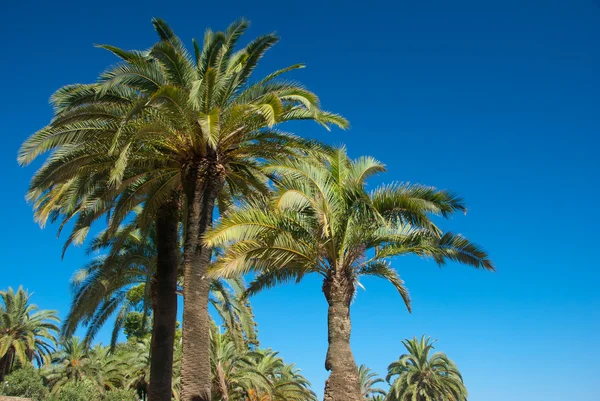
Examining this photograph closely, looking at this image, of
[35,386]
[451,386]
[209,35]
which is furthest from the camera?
[451,386]

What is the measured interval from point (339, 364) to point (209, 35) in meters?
8.99

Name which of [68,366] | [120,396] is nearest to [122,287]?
[120,396]

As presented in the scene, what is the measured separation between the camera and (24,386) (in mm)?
31391

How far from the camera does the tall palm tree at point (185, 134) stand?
40.6ft

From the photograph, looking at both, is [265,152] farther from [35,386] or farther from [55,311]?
[55,311]

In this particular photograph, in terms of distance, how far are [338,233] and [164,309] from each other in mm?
6200

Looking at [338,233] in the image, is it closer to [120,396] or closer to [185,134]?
[185,134]

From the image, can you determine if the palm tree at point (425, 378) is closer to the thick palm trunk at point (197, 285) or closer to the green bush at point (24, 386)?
the green bush at point (24, 386)

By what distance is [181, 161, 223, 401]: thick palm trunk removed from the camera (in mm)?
12336

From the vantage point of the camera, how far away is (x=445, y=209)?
1253 centimetres

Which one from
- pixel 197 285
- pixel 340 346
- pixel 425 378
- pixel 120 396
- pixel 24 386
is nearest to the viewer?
pixel 340 346

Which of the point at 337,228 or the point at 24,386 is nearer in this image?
the point at 337,228

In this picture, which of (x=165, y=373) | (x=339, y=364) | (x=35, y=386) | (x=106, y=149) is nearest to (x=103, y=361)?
(x=35, y=386)

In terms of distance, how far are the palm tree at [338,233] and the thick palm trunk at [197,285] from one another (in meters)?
0.96
